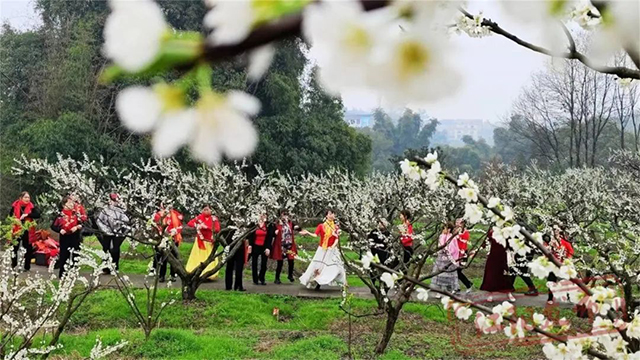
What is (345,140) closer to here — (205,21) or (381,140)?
(205,21)

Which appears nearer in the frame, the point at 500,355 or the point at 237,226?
the point at 500,355

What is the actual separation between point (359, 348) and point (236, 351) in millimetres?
1146

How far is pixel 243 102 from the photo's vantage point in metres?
0.35

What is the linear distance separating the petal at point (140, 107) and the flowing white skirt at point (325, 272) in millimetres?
8203

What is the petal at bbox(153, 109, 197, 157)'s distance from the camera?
339 mm

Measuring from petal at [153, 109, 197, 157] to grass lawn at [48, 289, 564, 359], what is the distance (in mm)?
5036

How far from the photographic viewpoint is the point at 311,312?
23.8 feet

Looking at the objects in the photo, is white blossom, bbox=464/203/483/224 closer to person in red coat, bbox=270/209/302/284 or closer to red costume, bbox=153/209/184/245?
red costume, bbox=153/209/184/245

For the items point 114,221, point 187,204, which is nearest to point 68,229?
point 114,221

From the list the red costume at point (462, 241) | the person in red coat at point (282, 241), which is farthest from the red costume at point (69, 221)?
the red costume at point (462, 241)

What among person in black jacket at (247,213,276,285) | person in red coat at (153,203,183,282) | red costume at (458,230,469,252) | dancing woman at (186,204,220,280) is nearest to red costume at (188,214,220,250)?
dancing woman at (186,204,220,280)

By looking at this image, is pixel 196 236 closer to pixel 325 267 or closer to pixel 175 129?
pixel 325 267

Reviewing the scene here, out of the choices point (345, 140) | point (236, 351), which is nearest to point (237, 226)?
point (236, 351)

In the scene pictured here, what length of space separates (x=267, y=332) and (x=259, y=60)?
6065mm
